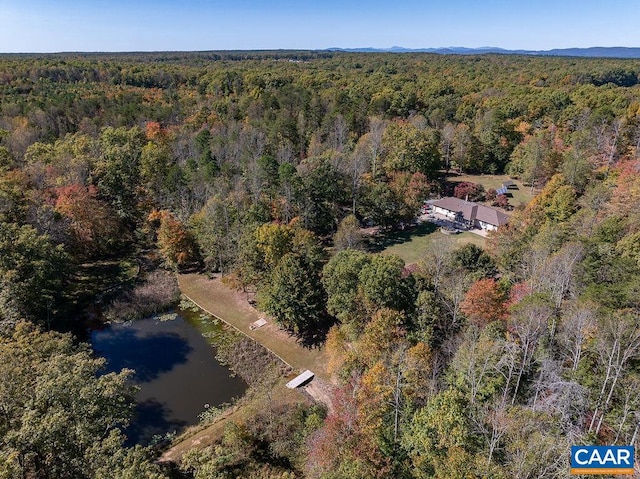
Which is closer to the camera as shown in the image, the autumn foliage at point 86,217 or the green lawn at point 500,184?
the autumn foliage at point 86,217

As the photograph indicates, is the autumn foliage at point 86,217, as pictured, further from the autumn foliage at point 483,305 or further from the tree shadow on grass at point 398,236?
the autumn foliage at point 483,305

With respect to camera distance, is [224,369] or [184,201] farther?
[184,201]

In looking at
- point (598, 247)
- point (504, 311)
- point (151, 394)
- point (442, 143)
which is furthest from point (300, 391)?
point (442, 143)

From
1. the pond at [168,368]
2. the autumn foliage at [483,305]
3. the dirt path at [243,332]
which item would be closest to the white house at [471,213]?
the autumn foliage at [483,305]

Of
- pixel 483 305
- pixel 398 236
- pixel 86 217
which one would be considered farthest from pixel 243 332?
pixel 398 236

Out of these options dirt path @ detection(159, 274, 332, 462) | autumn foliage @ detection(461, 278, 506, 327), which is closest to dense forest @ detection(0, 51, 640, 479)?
autumn foliage @ detection(461, 278, 506, 327)

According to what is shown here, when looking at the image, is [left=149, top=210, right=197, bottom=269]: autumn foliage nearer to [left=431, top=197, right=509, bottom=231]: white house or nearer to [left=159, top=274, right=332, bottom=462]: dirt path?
[left=159, top=274, right=332, bottom=462]: dirt path

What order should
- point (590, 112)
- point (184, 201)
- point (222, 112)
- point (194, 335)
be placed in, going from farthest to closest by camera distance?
point (222, 112) → point (590, 112) → point (184, 201) → point (194, 335)

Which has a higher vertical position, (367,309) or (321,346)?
(367,309)

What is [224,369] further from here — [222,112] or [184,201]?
[222,112]
